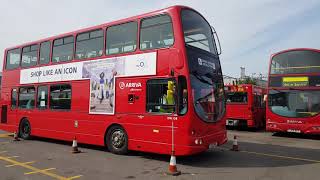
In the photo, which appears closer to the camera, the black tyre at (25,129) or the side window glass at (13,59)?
the black tyre at (25,129)

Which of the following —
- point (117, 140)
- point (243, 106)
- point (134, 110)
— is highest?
point (243, 106)

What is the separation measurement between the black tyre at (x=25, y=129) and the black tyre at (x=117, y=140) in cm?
535

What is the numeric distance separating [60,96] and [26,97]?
2.66m

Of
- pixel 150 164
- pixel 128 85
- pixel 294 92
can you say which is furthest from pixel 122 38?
pixel 294 92

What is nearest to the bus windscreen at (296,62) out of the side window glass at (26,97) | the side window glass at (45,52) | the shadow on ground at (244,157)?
the shadow on ground at (244,157)

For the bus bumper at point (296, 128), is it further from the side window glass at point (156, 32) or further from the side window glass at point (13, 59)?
the side window glass at point (13, 59)

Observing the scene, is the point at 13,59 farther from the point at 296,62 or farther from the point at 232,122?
the point at 296,62

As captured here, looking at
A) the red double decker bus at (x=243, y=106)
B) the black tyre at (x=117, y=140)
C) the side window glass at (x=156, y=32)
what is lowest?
the black tyre at (x=117, y=140)

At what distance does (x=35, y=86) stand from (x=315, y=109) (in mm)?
12692

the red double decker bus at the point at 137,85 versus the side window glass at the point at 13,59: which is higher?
the side window glass at the point at 13,59

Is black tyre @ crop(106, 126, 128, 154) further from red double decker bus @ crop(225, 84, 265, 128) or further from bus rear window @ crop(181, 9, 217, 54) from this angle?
red double decker bus @ crop(225, 84, 265, 128)

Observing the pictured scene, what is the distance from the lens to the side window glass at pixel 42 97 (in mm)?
14164

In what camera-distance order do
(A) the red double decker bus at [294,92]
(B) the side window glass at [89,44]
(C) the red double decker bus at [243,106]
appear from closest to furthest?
1. (B) the side window glass at [89,44]
2. (A) the red double decker bus at [294,92]
3. (C) the red double decker bus at [243,106]

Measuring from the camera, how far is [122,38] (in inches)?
444
